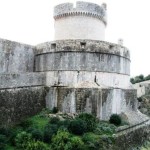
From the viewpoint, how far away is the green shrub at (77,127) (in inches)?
605

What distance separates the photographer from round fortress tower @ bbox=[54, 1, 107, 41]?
22.7 metres

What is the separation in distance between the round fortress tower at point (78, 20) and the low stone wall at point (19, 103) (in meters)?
5.63

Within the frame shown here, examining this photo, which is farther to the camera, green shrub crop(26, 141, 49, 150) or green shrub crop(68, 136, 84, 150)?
green shrub crop(68, 136, 84, 150)

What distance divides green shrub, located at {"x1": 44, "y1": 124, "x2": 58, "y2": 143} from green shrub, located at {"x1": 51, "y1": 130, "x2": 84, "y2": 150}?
0.99 ft

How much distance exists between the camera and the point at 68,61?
19.8 m

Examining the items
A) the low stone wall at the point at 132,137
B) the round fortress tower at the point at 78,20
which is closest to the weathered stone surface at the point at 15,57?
the round fortress tower at the point at 78,20

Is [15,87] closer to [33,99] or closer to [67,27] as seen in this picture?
[33,99]

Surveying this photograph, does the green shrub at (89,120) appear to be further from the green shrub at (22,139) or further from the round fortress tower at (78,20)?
the round fortress tower at (78,20)

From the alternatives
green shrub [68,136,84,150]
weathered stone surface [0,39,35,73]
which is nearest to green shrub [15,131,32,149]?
green shrub [68,136,84,150]

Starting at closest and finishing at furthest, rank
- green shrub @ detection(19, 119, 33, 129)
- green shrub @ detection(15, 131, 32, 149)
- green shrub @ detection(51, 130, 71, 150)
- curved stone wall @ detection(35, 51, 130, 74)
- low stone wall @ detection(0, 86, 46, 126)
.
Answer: green shrub @ detection(15, 131, 32, 149), green shrub @ detection(51, 130, 71, 150), low stone wall @ detection(0, 86, 46, 126), green shrub @ detection(19, 119, 33, 129), curved stone wall @ detection(35, 51, 130, 74)

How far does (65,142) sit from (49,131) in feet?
3.29

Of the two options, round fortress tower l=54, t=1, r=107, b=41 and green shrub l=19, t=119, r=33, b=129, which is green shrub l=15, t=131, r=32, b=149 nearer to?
green shrub l=19, t=119, r=33, b=129

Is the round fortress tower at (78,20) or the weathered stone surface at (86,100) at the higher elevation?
the round fortress tower at (78,20)

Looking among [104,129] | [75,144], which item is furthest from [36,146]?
[104,129]
